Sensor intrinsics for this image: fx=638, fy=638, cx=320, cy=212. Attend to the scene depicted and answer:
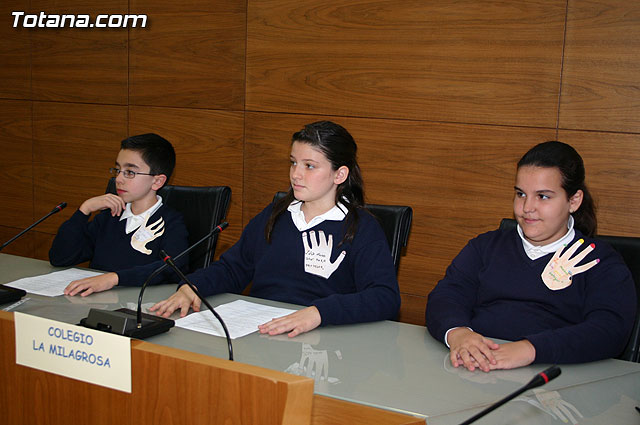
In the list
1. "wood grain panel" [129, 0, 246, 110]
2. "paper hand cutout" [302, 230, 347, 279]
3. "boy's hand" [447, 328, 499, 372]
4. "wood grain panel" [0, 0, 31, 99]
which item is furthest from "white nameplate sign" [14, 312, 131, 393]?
"wood grain panel" [0, 0, 31, 99]

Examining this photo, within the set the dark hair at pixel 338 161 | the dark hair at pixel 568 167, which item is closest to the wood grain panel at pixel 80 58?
the dark hair at pixel 338 161

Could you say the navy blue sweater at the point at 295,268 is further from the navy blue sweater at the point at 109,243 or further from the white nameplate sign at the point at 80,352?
the white nameplate sign at the point at 80,352

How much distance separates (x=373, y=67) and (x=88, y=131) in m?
2.00

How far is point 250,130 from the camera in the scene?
364cm

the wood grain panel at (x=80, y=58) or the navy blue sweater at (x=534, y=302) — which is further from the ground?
the wood grain panel at (x=80, y=58)

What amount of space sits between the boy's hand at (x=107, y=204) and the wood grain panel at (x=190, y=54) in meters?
1.28

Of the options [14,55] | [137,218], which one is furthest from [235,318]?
[14,55]

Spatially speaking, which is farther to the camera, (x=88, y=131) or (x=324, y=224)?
(x=88, y=131)

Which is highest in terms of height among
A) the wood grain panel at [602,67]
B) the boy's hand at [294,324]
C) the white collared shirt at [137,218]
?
the wood grain panel at [602,67]

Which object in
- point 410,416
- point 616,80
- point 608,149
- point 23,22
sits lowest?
point 410,416

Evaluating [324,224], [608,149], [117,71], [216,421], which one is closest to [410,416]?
[216,421]

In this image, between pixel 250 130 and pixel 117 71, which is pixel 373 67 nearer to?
pixel 250 130

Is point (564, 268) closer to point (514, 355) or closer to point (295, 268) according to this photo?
point (514, 355)

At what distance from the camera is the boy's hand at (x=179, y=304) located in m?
1.79
